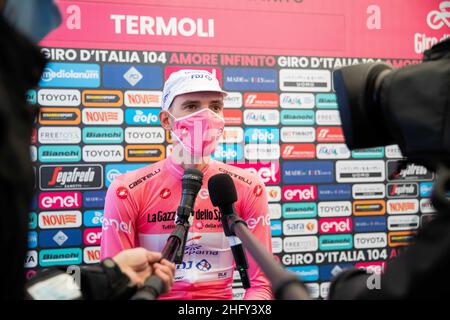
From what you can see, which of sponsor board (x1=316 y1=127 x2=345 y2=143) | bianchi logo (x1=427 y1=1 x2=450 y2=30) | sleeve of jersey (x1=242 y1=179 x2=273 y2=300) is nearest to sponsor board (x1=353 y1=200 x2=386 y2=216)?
sponsor board (x1=316 y1=127 x2=345 y2=143)

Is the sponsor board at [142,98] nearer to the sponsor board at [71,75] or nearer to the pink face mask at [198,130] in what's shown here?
the sponsor board at [71,75]

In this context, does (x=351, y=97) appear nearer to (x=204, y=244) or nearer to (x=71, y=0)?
(x=204, y=244)

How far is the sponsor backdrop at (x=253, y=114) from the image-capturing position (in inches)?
87.1

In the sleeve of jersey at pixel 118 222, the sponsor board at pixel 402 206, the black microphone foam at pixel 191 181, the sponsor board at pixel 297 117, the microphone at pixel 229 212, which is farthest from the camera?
the sponsor board at pixel 402 206

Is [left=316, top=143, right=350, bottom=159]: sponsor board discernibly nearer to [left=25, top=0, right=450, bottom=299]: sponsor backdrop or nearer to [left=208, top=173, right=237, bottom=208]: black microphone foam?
[left=25, top=0, right=450, bottom=299]: sponsor backdrop

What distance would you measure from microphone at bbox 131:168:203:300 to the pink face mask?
42cm

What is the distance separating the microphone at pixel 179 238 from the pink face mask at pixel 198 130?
425 mm

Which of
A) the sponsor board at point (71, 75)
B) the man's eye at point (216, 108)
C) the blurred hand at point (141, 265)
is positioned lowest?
the blurred hand at point (141, 265)

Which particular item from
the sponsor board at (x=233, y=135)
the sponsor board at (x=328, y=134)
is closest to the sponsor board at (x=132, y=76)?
the sponsor board at (x=233, y=135)

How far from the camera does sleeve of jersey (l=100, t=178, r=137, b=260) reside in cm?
150

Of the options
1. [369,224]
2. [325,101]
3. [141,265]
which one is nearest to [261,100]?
[325,101]

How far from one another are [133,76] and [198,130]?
0.90m

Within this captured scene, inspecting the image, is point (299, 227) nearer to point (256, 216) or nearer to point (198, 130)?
point (256, 216)
